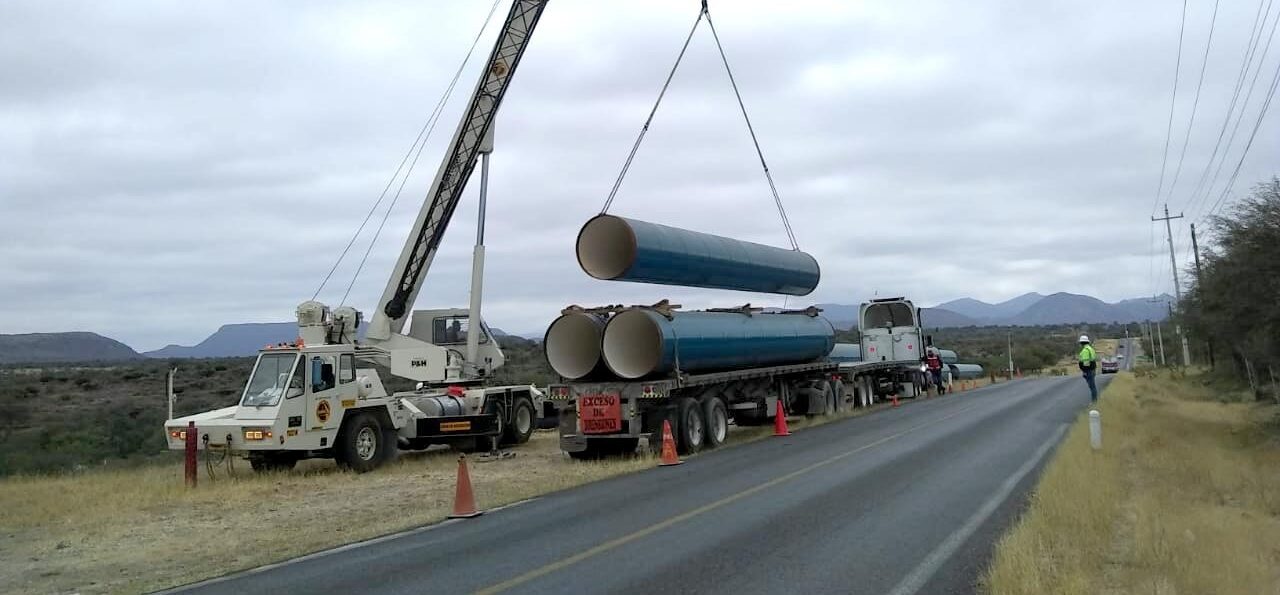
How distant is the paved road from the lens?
Result: 7574 millimetres

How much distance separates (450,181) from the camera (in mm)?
21172

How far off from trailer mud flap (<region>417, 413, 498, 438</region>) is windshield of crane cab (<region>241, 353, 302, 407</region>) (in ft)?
10.7

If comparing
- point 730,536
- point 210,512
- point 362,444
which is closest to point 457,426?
point 362,444

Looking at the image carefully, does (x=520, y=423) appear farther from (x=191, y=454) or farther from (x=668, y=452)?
(x=191, y=454)

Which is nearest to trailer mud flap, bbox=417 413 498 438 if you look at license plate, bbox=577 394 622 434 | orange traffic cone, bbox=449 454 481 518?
license plate, bbox=577 394 622 434

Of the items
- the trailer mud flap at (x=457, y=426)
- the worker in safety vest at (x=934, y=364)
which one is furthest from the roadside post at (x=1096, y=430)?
the worker in safety vest at (x=934, y=364)

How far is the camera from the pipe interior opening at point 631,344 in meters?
18.2

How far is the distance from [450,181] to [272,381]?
21.4 feet

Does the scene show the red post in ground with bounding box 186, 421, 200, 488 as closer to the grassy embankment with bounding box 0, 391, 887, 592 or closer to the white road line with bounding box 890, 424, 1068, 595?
the grassy embankment with bounding box 0, 391, 887, 592

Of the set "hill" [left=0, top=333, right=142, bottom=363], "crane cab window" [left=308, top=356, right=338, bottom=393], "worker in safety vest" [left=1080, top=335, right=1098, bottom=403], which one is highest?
"hill" [left=0, top=333, right=142, bottom=363]

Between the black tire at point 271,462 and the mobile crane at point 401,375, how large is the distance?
26 mm

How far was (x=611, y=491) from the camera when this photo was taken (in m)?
13.2

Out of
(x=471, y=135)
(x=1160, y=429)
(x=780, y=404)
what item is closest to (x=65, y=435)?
(x=471, y=135)

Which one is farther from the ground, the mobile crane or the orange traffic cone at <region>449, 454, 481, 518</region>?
the mobile crane
